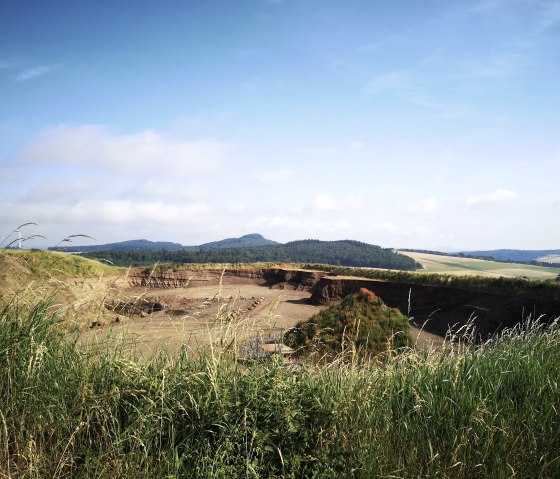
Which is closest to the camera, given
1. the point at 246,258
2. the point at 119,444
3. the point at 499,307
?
the point at 119,444

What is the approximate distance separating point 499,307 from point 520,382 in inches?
1083

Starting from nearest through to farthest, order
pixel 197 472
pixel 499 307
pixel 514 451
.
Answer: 1. pixel 197 472
2. pixel 514 451
3. pixel 499 307

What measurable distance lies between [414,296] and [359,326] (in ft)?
74.3

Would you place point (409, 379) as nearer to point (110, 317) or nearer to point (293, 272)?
point (110, 317)

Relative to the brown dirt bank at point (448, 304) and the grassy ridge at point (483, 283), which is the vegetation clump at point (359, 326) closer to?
the brown dirt bank at point (448, 304)

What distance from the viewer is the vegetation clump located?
16.3 m

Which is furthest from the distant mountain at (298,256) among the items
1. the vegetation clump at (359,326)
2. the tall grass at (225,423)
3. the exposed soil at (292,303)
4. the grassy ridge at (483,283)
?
the tall grass at (225,423)

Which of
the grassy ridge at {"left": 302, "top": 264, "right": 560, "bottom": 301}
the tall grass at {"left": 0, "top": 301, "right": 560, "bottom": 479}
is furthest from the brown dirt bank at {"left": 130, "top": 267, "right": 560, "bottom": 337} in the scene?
the tall grass at {"left": 0, "top": 301, "right": 560, "bottom": 479}

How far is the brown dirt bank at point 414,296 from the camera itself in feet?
89.4

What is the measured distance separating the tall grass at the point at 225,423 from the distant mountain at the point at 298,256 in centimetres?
10199

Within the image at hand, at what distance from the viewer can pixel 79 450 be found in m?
3.95

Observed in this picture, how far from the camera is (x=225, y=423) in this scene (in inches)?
160

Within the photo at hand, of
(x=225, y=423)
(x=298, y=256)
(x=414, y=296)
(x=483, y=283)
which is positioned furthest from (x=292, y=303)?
(x=298, y=256)

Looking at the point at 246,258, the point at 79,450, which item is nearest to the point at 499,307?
the point at 79,450
